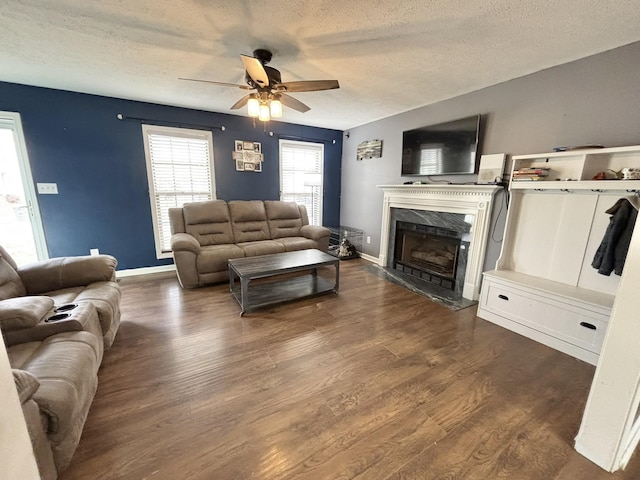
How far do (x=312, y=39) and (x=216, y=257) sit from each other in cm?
255

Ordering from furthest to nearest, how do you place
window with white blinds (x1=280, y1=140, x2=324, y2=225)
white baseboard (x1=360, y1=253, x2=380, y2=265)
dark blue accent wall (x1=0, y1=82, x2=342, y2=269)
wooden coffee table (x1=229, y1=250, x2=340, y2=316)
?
1. window with white blinds (x1=280, y1=140, x2=324, y2=225)
2. white baseboard (x1=360, y1=253, x2=380, y2=265)
3. dark blue accent wall (x1=0, y1=82, x2=342, y2=269)
4. wooden coffee table (x1=229, y1=250, x2=340, y2=316)

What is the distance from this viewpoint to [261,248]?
3588mm

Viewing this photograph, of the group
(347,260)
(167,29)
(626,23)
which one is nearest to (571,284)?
(626,23)

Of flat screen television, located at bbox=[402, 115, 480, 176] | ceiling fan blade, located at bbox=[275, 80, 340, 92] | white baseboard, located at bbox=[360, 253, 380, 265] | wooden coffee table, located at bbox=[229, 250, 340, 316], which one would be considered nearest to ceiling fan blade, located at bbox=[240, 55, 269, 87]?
ceiling fan blade, located at bbox=[275, 80, 340, 92]

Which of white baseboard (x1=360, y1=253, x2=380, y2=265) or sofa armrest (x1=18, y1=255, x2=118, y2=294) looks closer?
sofa armrest (x1=18, y1=255, x2=118, y2=294)

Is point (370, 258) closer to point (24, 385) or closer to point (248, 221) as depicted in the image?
point (248, 221)

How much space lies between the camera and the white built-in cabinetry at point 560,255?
6.62 ft

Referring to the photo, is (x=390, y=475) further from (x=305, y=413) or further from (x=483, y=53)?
(x=483, y=53)

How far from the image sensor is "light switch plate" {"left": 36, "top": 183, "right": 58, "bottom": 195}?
A: 3151 mm

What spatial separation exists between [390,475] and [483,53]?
9.80 ft

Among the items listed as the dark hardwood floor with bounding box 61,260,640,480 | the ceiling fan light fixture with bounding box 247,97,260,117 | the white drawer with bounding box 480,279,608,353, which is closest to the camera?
the dark hardwood floor with bounding box 61,260,640,480

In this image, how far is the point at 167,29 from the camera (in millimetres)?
1879

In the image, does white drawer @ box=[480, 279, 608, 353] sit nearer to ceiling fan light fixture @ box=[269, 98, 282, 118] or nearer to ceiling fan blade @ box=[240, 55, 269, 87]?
ceiling fan light fixture @ box=[269, 98, 282, 118]

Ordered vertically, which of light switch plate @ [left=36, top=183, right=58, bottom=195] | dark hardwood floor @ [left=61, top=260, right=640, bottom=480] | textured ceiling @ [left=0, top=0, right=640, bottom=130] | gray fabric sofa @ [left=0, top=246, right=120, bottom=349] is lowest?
dark hardwood floor @ [left=61, top=260, right=640, bottom=480]
